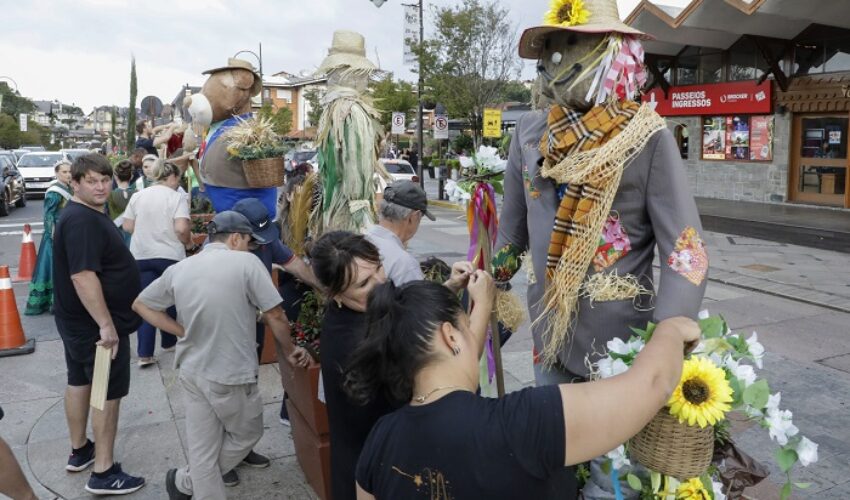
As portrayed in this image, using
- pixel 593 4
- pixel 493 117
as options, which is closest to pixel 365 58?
pixel 593 4

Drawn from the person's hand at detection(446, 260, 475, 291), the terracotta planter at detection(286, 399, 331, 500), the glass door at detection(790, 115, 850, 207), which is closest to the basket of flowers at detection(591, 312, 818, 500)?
the person's hand at detection(446, 260, 475, 291)

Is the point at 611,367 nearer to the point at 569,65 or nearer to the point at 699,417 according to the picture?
the point at 699,417

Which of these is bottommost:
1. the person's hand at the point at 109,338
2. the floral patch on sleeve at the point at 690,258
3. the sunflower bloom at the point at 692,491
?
the person's hand at the point at 109,338

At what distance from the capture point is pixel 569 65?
2180mm

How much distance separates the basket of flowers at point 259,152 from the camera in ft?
→ 14.8

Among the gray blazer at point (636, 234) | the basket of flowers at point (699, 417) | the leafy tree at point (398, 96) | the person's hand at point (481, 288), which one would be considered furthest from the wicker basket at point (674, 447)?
the leafy tree at point (398, 96)

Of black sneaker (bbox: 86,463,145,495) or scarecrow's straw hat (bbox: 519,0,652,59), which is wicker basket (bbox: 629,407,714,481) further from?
black sneaker (bbox: 86,463,145,495)

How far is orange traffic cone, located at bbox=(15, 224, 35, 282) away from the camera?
914 cm

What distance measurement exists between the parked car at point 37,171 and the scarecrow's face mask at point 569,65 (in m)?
23.6

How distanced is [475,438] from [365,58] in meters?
3.64

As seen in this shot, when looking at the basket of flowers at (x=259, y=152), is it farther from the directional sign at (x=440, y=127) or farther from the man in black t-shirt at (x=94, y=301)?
the directional sign at (x=440, y=127)

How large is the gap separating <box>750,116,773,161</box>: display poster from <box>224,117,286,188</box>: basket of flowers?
14374 mm

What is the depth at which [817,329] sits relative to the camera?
662cm

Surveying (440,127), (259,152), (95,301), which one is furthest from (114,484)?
(440,127)
